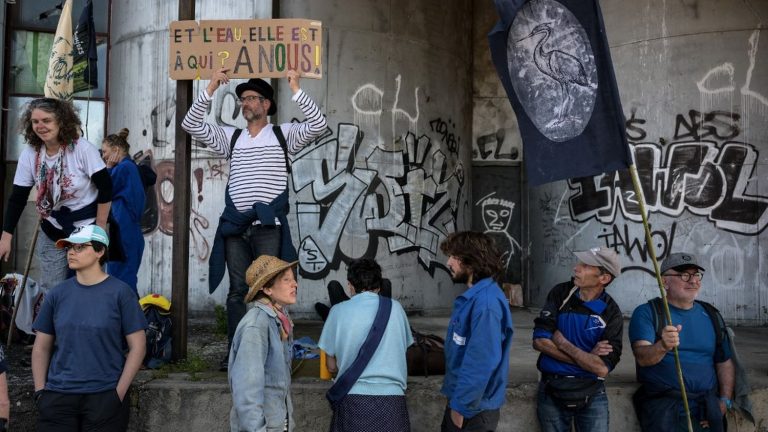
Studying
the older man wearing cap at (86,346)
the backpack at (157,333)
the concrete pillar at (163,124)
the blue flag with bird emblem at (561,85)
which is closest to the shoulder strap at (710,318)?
the blue flag with bird emblem at (561,85)

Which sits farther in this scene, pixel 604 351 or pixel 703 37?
pixel 703 37

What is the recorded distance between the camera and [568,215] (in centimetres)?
1077

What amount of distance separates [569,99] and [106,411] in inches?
128

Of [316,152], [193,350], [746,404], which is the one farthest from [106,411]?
[316,152]

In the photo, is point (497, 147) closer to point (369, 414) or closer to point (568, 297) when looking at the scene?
point (568, 297)

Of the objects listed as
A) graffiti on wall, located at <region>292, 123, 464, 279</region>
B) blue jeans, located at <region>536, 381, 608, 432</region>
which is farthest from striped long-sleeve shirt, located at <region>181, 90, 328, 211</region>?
graffiti on wall, located at <region>292, 123, 464, 279</region>

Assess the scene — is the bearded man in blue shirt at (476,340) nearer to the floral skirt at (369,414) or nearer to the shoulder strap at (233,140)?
the floral skirt at (369,414)

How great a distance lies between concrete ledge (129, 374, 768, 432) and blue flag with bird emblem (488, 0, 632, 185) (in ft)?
Answer: 5.36

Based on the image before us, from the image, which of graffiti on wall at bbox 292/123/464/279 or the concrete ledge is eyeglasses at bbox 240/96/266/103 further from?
graffiti on wall at bbox 292/123/464/279

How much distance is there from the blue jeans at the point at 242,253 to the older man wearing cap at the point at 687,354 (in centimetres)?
252

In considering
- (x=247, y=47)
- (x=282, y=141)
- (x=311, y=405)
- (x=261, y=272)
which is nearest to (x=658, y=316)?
(x=311, y=405)

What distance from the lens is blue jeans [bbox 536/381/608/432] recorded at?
467 centimetres

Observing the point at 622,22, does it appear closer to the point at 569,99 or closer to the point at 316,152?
the point at 316,152

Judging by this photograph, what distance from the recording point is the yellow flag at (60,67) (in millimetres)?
6840
